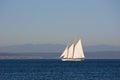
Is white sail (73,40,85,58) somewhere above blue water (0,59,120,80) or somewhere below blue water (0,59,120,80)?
above

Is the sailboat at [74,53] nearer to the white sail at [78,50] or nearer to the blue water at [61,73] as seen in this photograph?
the white sail at [78,50]

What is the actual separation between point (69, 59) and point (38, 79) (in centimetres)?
10126

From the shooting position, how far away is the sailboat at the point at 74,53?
170875 millimetres

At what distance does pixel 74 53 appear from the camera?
172375 millimetres

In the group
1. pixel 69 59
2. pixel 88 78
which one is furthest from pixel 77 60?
pixel 88 78

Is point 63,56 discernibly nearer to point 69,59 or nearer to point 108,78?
point 69,59

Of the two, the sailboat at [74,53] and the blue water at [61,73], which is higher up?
the sailboat at [74,53]

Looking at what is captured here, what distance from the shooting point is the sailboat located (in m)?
171

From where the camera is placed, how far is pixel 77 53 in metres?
172

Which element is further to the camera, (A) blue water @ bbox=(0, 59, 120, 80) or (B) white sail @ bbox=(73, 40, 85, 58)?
(B) white sail @ bbox=(73, 40, 85, 58)

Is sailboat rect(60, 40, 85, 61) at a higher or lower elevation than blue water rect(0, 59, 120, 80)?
higher

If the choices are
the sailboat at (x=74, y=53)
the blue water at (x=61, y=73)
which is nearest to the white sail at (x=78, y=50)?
the sailboat at (x=74, y=53)

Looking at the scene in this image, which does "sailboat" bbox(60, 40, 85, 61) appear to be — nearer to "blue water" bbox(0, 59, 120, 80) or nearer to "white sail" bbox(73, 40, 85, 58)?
"white sail" bbox(73, 40, 85, 58)

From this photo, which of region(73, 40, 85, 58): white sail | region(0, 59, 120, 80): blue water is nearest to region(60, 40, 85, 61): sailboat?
region(73, 40, 85, 58): white sail
